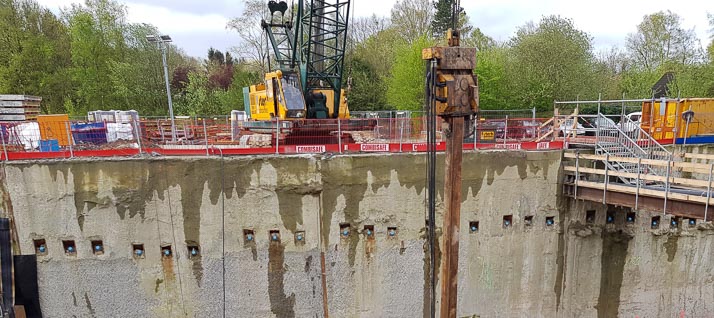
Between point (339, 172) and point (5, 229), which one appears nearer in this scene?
point (5, 229)

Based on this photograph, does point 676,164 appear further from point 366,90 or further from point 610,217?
point 366,90

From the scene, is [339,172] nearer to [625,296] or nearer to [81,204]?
[81,204]

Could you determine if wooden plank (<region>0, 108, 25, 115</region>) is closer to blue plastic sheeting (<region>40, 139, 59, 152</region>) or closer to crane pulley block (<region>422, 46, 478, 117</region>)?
blue plastic sheeting (<region>40, 139, 59, 152</region>)

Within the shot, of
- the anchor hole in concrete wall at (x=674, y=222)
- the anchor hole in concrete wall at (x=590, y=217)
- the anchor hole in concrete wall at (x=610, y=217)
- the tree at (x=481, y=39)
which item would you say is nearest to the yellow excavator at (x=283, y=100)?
the anchor hole in concrete wall at (x=590, y=217)

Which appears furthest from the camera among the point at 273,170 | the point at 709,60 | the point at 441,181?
the point at 709,60

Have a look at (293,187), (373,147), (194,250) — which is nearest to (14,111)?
(194,250)

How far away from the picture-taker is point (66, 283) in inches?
390

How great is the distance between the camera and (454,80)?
5.34m

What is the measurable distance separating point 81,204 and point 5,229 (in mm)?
1762

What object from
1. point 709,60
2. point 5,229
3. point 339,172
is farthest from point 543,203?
point 709,60

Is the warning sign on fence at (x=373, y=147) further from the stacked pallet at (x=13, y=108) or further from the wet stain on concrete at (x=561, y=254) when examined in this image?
the stacked pallet at (x=13, y=108)

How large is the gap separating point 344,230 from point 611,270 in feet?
27.1

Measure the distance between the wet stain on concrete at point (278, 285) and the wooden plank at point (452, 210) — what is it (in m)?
5.63

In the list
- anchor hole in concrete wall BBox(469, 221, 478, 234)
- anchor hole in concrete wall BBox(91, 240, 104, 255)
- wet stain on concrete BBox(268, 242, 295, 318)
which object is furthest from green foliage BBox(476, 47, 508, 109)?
anchor hole in concrete wall BBox(91, 240, 104, 255)
